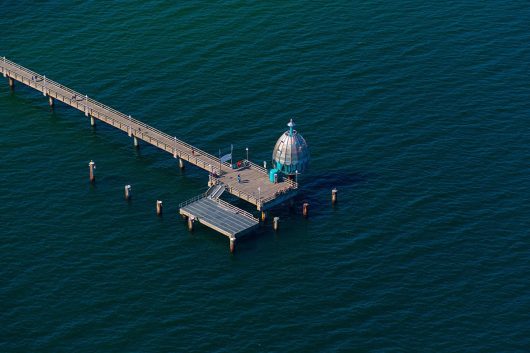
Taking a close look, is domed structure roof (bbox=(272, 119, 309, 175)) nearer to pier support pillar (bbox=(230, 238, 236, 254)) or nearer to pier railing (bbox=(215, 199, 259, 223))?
pier railing (bbox=(215, 199, 259, 223))

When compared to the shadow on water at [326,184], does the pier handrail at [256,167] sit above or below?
above

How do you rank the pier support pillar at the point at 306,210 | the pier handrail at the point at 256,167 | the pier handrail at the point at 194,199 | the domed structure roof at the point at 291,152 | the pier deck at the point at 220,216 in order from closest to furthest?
the pier deck at the point at 220,216 → the pier support pillar at the point at 306,210 → the domed structure roof at the point at 291,152 → the pier handrail at the point at 194,199 → the pier handrail at the point at 256,167

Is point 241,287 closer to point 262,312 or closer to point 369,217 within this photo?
point 262,312

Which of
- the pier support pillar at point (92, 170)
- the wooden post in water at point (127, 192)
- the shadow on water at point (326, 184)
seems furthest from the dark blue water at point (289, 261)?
the pier support pillar at point (92, 170)

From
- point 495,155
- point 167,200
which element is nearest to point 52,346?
point 167,200

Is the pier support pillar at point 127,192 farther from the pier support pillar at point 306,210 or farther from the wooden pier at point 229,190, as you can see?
the pier support pillar at point 306,210

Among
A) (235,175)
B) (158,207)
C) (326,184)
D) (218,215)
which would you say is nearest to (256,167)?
(235,175)

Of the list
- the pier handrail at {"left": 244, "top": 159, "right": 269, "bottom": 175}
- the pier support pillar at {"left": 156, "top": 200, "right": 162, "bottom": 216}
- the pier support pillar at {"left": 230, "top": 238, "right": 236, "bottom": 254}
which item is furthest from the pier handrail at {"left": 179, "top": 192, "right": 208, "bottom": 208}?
the pier support pillar at {"left": 230, "top": 238, "right": 236, "bottom": 254}

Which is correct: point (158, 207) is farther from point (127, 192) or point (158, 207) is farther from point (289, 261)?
point (289, 261)
